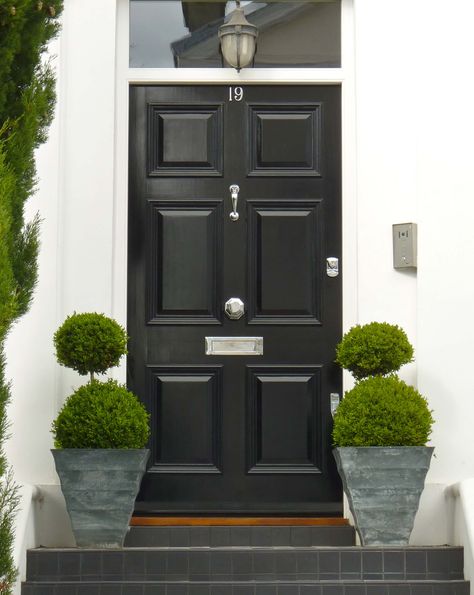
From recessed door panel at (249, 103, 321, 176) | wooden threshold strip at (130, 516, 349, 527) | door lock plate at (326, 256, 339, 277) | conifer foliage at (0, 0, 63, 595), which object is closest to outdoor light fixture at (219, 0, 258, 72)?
recessed door panel at (249, 103, 321, 176)

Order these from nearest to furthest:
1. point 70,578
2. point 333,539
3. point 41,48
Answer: point 41,48 < point 70,578 < point 333,539

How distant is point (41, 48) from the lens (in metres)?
5.41

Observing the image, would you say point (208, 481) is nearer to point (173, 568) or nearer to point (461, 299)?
point (173, 568)

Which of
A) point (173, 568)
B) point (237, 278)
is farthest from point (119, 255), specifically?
point (173, 568)

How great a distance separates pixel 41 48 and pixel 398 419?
2515 millimetres

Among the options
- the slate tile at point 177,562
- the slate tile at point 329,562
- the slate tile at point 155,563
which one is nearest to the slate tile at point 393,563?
the slate tile at point 329,562

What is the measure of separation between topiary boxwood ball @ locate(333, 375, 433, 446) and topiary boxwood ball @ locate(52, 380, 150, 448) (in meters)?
1.03

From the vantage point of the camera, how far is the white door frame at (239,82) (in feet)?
23.6

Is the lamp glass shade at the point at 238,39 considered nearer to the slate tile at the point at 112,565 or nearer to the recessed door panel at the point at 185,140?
the recessed door panel at the point at 185,140

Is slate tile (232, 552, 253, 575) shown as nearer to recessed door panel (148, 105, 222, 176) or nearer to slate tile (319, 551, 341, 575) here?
slate tile (319, 551, 341, 575)

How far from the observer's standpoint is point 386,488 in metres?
6.50

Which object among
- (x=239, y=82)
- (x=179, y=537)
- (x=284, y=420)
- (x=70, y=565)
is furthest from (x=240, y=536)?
(x=239, y=82)

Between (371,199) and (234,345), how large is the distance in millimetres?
1081

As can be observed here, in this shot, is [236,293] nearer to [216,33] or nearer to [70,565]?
[216,33]
